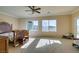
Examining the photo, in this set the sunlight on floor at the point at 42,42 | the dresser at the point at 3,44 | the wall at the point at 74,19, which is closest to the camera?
the dresser at the point at 3,44

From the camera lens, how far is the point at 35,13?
1.88 metres

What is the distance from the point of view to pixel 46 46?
188 cm

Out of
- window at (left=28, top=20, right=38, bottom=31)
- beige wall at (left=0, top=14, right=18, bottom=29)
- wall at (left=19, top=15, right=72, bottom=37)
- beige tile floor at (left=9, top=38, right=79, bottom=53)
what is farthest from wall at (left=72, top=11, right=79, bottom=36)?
beige wall at (left=0, top=14, right=18, bottom=29)

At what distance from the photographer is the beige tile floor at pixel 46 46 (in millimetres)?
1736

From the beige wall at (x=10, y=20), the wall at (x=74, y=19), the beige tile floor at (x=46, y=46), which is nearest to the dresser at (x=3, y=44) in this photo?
the beige tile floor at (x=46, y=46)

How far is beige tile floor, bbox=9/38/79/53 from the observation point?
5.70 ft

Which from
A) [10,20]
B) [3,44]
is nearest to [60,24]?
[10,20]

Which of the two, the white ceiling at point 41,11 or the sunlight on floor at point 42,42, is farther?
the sunlight on floor at point 42,42

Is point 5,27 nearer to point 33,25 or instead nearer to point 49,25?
point 33,25

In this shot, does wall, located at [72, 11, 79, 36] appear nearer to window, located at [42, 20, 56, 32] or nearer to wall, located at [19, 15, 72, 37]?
wall, located at [19, 15, 72, 37]

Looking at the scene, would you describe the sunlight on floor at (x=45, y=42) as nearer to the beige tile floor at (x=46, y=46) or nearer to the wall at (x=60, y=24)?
the beige tile floor at (x=46, y=46)
